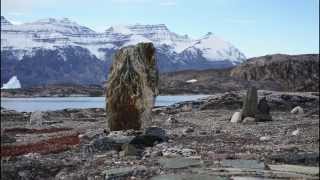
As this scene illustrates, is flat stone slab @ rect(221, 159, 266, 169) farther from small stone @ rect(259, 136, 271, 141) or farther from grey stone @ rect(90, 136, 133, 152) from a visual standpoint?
small stone @ rect(259, 136, 271, 141)

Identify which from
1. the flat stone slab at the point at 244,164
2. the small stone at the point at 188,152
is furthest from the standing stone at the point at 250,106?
the flat stone slab at the point at 244,164

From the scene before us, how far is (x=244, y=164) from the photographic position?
55.1 ft

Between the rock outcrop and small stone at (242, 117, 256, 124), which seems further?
the rock outcrop

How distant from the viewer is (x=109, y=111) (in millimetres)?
28516

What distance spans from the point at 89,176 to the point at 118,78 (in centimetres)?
1237

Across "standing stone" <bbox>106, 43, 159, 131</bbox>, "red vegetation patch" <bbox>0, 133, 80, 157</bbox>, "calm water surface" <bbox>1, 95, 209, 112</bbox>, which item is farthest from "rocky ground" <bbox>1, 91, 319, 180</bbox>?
"calm water surface" <bbox>1, 95, 209, 112</bbox>

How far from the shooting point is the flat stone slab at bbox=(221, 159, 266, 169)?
53.6 ft

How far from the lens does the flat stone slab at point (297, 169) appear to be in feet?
49.9

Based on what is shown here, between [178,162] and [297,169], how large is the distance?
11.4 ft

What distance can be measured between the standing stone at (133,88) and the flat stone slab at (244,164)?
1056cm

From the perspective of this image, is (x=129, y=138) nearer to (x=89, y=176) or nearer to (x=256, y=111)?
(x=89, y=176)

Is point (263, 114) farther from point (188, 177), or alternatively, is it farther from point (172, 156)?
point (188, 177)

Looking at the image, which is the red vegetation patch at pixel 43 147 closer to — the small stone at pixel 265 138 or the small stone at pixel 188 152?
the small stone at pixel 188 152

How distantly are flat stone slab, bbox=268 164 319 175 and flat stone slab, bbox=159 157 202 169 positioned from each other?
2231 millimetres
